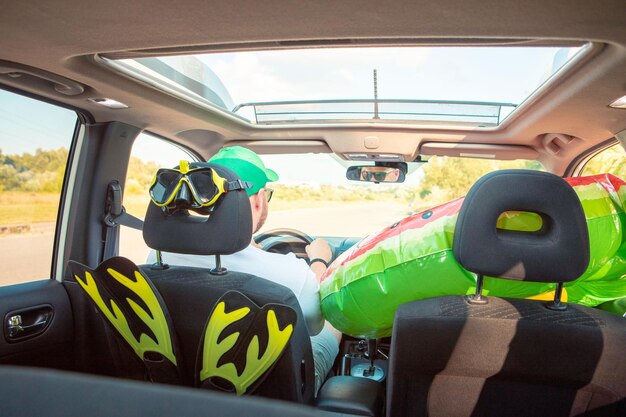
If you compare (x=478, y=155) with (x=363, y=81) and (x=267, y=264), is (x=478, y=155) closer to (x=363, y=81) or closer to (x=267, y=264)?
(x=363, y=81)

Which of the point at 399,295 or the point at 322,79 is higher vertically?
the point at 322,79

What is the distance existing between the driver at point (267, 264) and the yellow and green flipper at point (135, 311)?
0.34m

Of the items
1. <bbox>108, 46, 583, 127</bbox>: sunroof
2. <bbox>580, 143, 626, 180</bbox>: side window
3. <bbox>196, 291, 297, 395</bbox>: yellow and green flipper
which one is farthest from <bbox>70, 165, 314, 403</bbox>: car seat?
<bbox>580, 143, 626, 180</bbox>: side window

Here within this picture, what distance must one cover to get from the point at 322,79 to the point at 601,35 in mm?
1546

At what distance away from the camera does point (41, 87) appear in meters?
2.27

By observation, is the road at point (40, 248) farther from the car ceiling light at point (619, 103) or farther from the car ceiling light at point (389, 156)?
the car ceiling light at point (619, 103)

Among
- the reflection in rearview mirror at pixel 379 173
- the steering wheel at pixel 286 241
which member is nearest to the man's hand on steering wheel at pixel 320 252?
the steering wheel at pixel 286 241

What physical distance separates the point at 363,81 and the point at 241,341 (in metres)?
1.84

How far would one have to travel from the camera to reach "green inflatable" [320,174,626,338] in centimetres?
141

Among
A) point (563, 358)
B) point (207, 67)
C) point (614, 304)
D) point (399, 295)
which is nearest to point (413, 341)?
point (399, 295)

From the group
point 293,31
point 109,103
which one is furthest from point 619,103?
point 109,103

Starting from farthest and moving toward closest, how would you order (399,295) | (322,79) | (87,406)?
1. (322,79)
2. (399,295)
3. (87,406)

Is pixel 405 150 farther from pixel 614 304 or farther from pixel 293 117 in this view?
pixel 614 304

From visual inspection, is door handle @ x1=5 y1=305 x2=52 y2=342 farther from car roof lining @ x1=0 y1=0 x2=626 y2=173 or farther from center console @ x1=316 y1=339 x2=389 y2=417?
center console @ x1=316 y1=339 x2=389 y2=417
